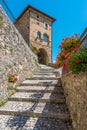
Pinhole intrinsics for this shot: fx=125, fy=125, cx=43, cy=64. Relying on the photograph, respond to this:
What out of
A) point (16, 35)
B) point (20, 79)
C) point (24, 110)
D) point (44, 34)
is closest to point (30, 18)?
point (44, 34)

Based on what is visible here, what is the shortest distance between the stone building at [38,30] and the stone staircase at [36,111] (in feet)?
38.2

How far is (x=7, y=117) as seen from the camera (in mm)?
3037

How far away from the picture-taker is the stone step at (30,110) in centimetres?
300

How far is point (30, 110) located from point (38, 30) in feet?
47.3

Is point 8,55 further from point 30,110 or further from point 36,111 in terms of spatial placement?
point 36,111

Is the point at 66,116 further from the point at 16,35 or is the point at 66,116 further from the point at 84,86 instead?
the point at 16,35

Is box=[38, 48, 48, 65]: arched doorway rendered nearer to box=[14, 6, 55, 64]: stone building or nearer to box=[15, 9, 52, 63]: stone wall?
box=[14, 6, 55, 64]: stone building

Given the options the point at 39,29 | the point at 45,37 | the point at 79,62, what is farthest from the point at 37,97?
the point at 45,37

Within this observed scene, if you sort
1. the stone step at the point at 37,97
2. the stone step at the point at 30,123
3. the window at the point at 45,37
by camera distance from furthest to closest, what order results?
the window at the point at 45,37
the stone step at the point at 37,97
the stone step at the point at 30,123

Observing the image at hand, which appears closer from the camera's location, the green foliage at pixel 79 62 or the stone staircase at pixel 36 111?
the green foliage at pixel 79 62

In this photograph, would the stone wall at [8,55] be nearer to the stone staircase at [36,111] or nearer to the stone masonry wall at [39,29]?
the stone staircase at [36,111]

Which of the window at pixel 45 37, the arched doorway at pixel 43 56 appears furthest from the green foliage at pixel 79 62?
the window at pixel 45 37

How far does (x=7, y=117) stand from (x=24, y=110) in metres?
0.44

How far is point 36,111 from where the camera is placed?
3.15 meters
